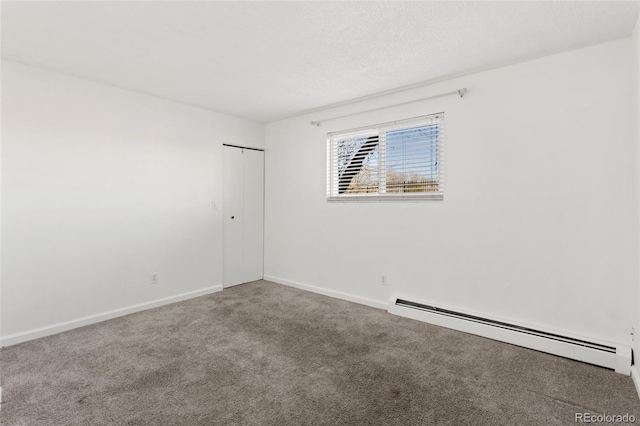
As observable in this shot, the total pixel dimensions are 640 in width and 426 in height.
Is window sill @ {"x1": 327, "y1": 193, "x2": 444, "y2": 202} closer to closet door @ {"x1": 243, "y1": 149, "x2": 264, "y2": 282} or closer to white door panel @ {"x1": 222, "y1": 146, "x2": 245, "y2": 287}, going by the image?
closet door @ {"x1": 243, "y1": 149, "x2": 264, "y2": 282}

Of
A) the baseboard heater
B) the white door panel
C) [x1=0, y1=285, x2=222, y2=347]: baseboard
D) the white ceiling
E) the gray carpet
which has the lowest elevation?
the gray carpet

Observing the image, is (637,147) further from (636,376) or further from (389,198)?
(389,198)

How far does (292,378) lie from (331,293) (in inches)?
79.9

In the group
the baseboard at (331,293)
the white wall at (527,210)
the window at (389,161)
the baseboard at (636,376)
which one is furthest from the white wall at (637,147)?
the baseboard at (331,293)

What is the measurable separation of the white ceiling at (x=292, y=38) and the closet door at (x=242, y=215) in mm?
1510

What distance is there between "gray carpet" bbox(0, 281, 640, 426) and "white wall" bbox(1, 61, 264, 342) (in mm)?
478

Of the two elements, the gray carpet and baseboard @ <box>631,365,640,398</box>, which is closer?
the gray carpet

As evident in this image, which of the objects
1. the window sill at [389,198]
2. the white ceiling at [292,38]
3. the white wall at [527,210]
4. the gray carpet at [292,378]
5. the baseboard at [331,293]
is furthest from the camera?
the baseboard at [331,293]

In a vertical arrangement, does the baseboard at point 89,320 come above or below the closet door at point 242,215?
below

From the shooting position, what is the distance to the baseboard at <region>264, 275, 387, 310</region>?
3832mm

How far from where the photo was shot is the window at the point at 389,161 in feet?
11.2

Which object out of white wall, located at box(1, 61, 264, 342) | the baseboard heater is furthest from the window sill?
white wall, located at box(1, 61, 264, 342)

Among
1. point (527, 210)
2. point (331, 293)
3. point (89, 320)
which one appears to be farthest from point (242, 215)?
point (527, 210)

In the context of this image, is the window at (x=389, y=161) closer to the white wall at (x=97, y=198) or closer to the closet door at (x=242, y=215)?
the closet door at (x=242, y=215)
